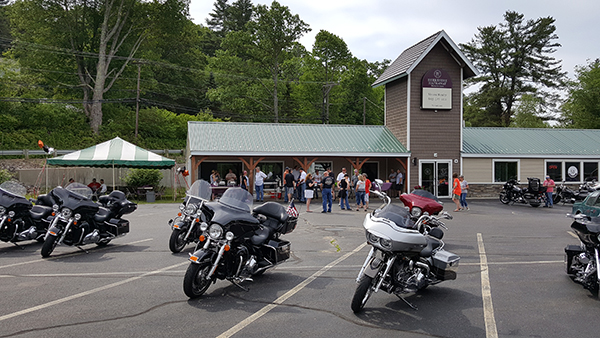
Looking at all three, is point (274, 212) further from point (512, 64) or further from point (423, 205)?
point (512, 64)

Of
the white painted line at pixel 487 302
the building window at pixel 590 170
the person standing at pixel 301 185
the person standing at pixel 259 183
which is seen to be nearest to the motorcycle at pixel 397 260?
the white painted line at pixel 487 302

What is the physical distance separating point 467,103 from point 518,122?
10391mm

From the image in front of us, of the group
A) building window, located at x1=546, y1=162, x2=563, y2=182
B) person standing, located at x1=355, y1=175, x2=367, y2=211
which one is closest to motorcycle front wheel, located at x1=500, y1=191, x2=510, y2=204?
building window, located at x1=546, y1=162, x2=563, y2=182

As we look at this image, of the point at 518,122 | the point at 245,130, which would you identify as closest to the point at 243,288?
the point at 245,130

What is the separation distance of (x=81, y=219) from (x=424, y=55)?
20.1 metres

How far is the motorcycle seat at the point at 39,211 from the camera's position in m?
9.76

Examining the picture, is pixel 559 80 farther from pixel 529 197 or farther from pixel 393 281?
pixel 393 281

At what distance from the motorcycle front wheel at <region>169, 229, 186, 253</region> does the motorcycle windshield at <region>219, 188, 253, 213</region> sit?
9.72 ft

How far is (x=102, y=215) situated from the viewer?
9.73 metres

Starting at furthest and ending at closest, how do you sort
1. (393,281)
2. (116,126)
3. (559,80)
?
(559,80) < (116,126) < (393,281)

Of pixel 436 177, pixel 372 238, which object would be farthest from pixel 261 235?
pixel 436 177

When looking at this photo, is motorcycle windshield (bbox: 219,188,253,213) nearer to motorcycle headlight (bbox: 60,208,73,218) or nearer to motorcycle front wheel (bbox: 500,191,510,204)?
motorcycle headlight (bbox: 60,208,73,218)

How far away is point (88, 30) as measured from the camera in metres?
42.4

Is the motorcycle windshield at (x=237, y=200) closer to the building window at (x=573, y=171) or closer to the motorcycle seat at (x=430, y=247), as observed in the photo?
the motorcycle seat at (x=430, y=247)
